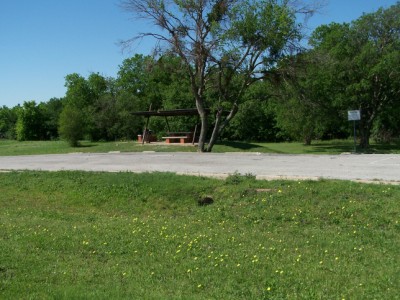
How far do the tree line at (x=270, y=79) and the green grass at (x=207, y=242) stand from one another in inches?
638

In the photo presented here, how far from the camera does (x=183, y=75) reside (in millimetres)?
29766

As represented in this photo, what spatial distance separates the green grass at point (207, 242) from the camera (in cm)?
495

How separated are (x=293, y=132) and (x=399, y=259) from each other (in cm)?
4146

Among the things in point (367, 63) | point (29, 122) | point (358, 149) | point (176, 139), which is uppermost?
point (367, 63)

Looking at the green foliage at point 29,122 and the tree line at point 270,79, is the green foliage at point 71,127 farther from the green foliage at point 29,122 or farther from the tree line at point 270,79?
the green foliage at point 29,122

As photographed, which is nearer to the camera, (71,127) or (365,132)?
(365,132)

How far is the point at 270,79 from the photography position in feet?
93.2

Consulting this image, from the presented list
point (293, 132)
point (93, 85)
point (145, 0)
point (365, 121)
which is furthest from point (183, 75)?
point (93, 85)

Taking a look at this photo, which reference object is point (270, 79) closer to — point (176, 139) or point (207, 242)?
point (176, 139)

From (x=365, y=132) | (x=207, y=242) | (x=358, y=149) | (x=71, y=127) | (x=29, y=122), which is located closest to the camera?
(x=207, y=242)

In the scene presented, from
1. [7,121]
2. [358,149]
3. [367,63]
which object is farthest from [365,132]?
[7,121]

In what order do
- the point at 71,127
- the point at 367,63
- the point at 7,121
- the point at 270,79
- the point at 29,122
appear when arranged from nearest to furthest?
1. the point at 270,79
2. the point at 367,63
3. the point at 71,127
4. the point at 29,122
5. the point at 7,121

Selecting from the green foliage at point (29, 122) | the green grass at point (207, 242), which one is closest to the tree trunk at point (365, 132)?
the green grass at point (207, 242)

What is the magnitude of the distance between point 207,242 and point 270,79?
22.7 m
